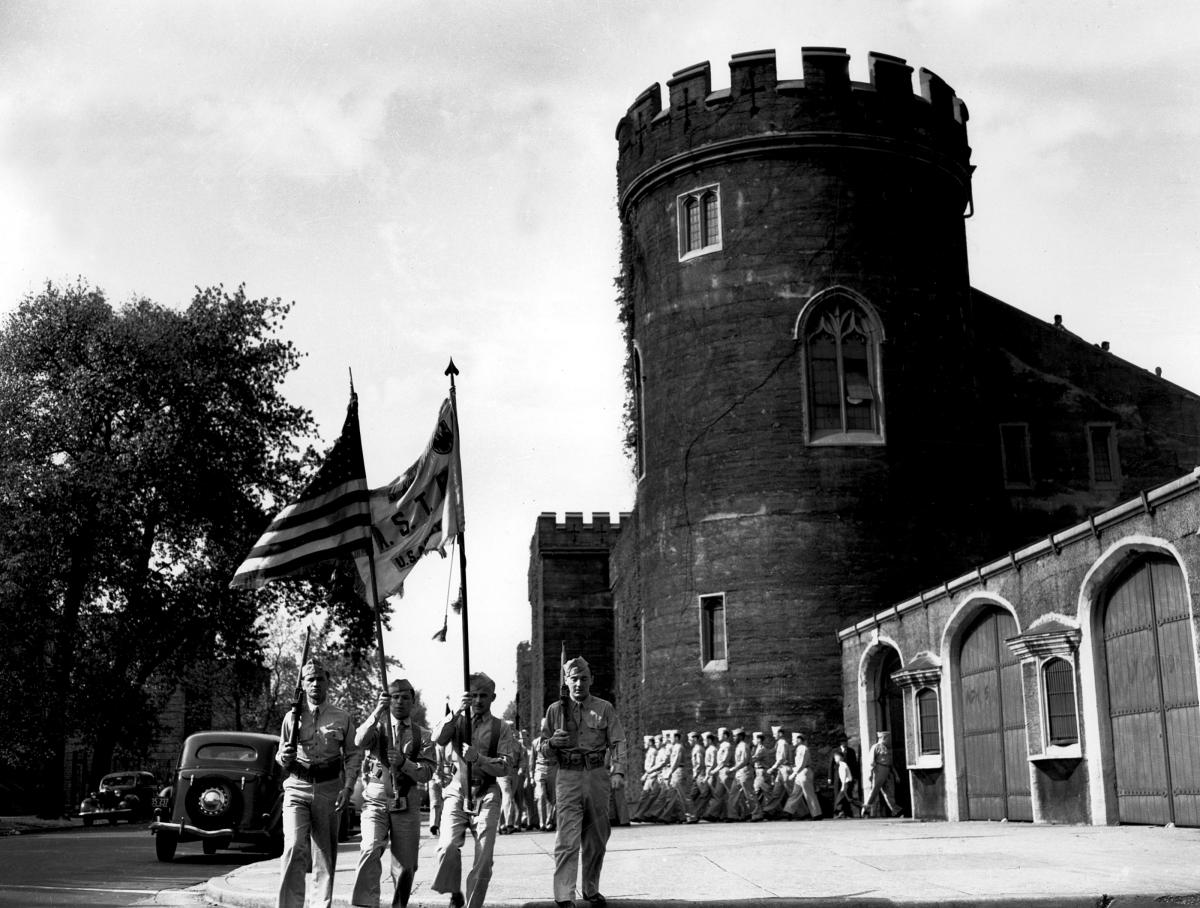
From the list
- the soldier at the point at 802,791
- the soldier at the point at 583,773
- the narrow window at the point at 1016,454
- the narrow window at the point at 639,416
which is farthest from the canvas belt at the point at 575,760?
the narrow window at the point at 1016,454

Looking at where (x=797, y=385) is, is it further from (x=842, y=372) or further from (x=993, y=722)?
(x=993, y=722)

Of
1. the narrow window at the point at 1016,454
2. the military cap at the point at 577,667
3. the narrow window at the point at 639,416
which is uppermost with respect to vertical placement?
the narrow window at the point at 639,416

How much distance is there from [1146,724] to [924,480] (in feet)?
42.9

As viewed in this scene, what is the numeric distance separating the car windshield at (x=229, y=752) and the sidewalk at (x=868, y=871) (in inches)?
132

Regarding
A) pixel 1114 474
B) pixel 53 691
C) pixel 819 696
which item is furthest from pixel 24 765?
pixel 1114 474

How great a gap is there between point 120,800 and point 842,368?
23012mm

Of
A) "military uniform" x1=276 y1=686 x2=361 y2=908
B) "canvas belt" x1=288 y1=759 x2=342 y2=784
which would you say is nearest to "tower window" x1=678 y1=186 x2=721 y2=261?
"military uniform" x1=276 y1=686 x2=361 y2=908

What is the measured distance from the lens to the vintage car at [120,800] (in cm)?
4012

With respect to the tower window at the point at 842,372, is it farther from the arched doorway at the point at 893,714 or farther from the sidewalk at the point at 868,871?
the sidewalk at the point at 868,871

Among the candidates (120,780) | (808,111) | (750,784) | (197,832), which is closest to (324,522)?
(197,832)

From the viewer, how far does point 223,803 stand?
21031mm

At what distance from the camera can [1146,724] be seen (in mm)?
17672

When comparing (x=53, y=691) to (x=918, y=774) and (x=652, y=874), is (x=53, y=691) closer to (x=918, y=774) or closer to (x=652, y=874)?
(x=918, y=774)

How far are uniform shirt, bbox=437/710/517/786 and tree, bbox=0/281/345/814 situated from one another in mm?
28722
